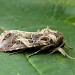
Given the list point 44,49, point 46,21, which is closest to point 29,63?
point 44,49

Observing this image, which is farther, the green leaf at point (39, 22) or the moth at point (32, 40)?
the moth at point (32, 40)

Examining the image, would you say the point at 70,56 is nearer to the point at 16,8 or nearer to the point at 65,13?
the point at 65,13

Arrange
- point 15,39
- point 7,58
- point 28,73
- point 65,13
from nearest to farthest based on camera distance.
→ 1. point 28,73
2. point 7,58
3. point 15,39
4. point 65,13

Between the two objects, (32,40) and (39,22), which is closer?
(32,40)

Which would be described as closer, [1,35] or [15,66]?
[15,66]
